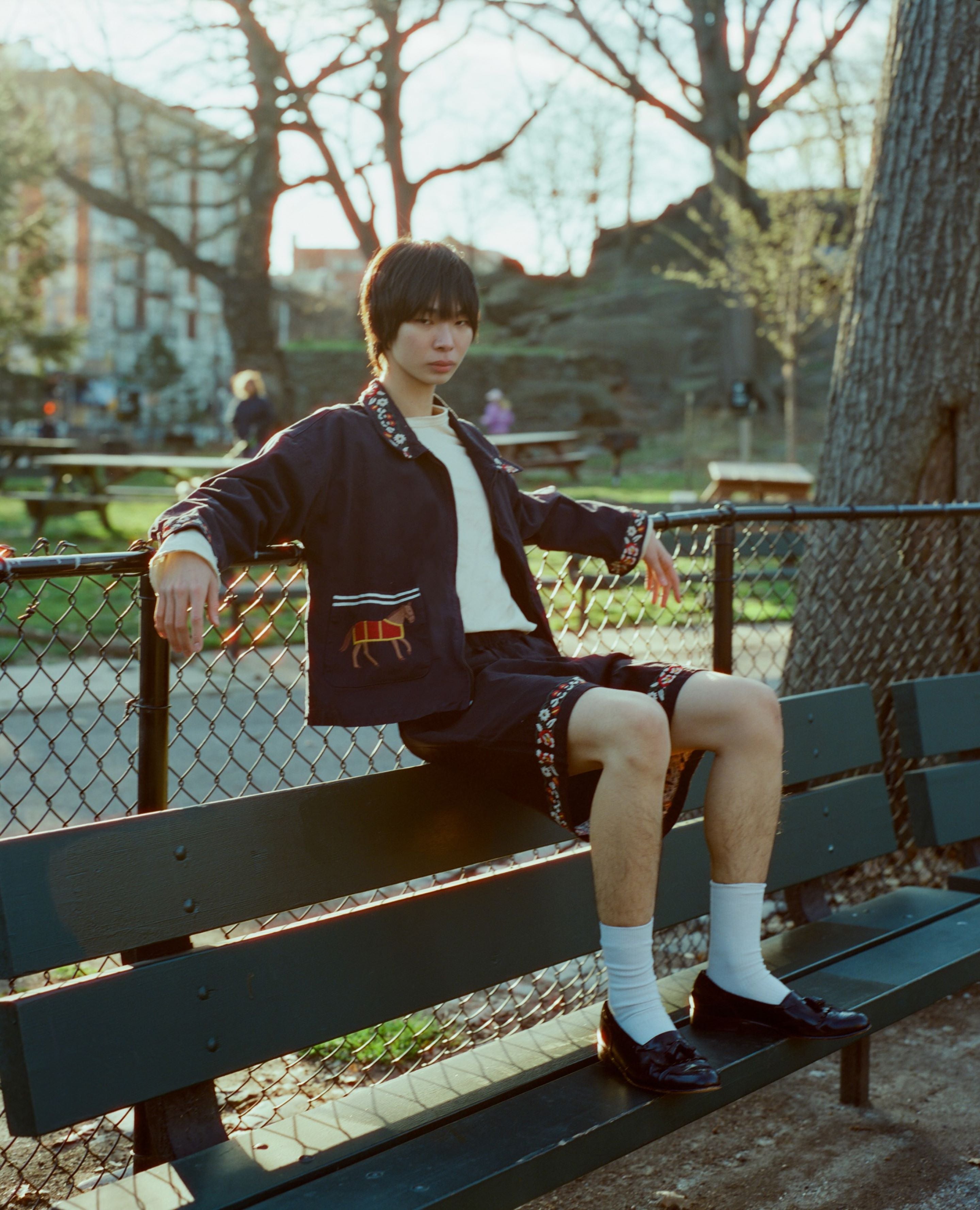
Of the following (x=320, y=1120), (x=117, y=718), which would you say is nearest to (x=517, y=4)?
(x=117, y=718)

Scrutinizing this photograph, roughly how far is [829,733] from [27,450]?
1736cm

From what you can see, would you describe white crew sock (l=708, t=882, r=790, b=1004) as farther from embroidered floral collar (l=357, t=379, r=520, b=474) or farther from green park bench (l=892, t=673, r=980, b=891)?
green park bench (l=892, t=673, r=980, b=891)

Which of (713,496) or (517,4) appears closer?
(713,496)

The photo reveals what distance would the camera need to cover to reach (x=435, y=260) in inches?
97.0

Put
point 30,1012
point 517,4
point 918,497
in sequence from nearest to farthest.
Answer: point 30,1012, point 918,497, point 517,4

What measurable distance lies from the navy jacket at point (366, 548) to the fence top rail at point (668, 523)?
0.09 metres

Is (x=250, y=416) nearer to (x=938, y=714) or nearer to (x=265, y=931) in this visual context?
(x=938, y=714)

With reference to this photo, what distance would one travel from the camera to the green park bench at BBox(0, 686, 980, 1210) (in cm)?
181

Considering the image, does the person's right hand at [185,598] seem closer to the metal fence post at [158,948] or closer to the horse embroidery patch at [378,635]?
the metal fence post at [158,948]

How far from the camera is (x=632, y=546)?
284cm

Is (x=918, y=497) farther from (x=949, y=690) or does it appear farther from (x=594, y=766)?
(x=594, y=766)

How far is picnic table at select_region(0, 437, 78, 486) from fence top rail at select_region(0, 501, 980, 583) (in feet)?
50.1

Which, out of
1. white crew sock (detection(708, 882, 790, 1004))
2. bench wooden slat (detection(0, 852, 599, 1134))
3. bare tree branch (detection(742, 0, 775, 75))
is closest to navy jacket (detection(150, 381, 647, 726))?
bench wooden slat (detection(0, 852, 599, 1134))

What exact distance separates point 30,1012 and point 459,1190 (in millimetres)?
628
